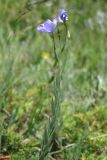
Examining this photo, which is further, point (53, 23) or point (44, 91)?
point (44, 91)

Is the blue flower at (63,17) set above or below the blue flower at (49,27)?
above

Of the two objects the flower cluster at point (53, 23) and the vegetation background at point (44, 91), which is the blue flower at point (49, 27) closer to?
the flower cluster at point (53, 23)

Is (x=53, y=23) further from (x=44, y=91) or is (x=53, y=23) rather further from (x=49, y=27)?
(x=44, y=91)

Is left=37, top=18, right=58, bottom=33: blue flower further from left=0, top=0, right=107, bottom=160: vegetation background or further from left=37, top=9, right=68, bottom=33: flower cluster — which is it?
left=0, top=0, right=107, bottom=160: vegetation background

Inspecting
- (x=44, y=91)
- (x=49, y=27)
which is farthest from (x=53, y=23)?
(x=44, y=91)

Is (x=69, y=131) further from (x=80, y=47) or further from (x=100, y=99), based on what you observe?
(x=80, y=47)

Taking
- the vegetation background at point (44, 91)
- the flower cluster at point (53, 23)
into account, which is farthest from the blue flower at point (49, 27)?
the vegetation background at point (44, 91)

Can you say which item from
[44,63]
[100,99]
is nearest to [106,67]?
[44,63]

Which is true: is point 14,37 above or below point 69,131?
above

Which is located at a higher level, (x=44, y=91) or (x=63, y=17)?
(x=63, y=17)
